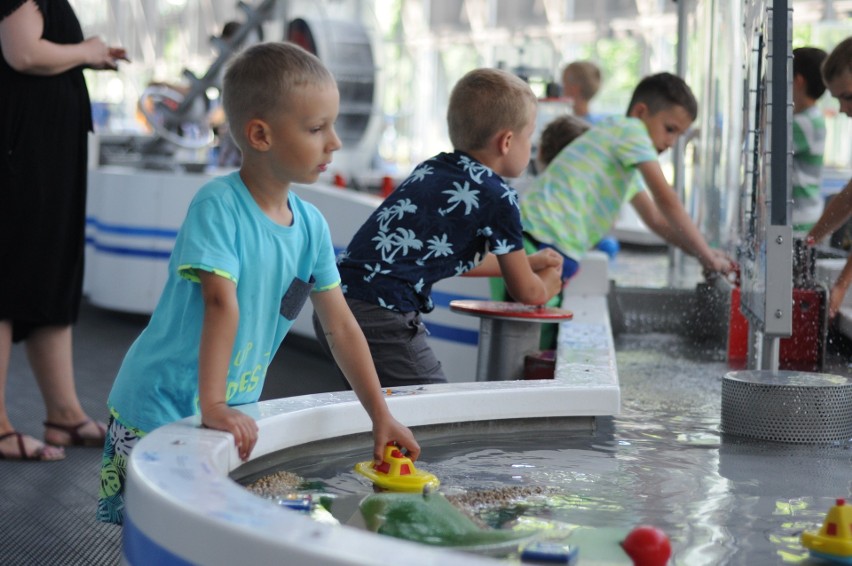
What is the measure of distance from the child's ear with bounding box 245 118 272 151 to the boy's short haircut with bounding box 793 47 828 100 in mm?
3294

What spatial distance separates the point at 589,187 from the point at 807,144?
1518 millimetres

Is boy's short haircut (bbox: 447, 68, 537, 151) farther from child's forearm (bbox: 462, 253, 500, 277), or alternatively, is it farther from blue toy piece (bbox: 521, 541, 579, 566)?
blue toy piece (bbox: 521, 541, 579, 566)

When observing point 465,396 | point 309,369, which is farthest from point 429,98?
point 465,396

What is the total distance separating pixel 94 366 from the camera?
18.2 feet

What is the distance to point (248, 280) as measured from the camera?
5.95 ft

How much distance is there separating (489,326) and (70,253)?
1.31 metres

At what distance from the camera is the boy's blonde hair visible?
5.88 ft

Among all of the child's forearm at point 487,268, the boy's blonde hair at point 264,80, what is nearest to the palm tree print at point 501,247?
the child's forearm at point 487,268

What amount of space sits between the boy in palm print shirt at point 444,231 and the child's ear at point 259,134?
1.02 m

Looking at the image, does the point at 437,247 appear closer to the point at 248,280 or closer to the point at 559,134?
the point at 248,280

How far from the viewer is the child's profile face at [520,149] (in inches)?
114

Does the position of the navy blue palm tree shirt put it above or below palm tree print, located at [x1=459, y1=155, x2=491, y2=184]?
below

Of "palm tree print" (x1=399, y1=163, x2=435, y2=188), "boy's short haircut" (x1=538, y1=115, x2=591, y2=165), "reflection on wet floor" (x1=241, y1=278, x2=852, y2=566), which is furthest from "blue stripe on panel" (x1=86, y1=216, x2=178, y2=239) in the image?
"reflection on wet floor" (x1=241, y1=278, x2=852, y2=566)

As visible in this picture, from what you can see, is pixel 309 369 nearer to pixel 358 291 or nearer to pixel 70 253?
pixel 70 253
